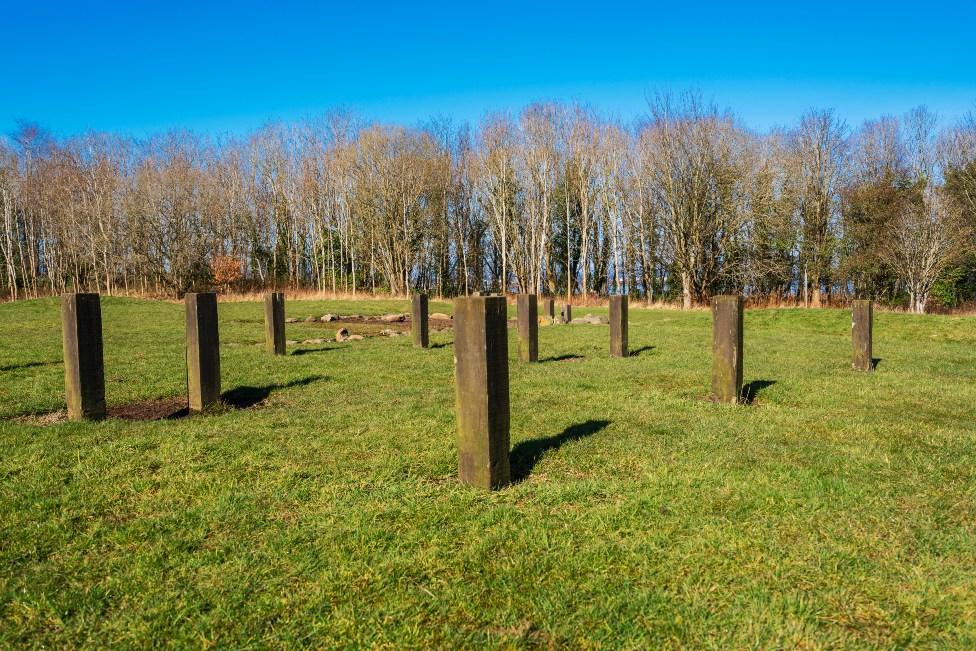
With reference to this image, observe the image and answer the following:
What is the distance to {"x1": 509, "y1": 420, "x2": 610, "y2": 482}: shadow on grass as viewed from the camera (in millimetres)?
4875

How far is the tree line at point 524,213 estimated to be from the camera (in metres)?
33.1

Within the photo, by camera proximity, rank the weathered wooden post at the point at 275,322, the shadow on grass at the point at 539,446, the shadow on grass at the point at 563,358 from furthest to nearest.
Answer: the weathered wooden post at the point at 275,322
the shadow on grass at the point at 563,358
the shadow on grass at the point at 539,446

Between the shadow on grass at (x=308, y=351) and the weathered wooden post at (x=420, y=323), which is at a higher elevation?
the weathered wooden post at (x=420, y=323)

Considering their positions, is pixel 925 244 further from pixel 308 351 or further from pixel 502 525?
pixel 502 525

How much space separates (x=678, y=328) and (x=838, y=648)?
1654 centimetres

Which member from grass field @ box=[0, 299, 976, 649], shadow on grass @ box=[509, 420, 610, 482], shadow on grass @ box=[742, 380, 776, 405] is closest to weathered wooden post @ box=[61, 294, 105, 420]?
grass field @ box=[0, 299, 976, 649]

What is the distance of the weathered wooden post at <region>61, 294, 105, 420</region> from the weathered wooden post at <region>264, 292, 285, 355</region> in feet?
17.8

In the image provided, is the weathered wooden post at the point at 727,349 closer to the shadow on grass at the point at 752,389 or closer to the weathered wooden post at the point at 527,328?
the shadow on grass at the point at 752,389

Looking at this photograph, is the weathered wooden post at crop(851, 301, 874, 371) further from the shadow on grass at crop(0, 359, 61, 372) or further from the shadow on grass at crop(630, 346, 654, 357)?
the shadow on grass at crop(0, 359, 61, 372)

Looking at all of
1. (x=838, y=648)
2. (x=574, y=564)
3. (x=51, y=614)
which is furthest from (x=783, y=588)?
(x=51, y=614)

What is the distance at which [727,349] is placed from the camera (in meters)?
7.54

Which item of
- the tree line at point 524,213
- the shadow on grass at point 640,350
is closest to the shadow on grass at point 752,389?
the shadow on grass at point 640,350

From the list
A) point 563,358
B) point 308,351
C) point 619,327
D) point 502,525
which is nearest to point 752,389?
point 619,327

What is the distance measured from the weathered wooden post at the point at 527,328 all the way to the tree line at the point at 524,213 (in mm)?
23879
